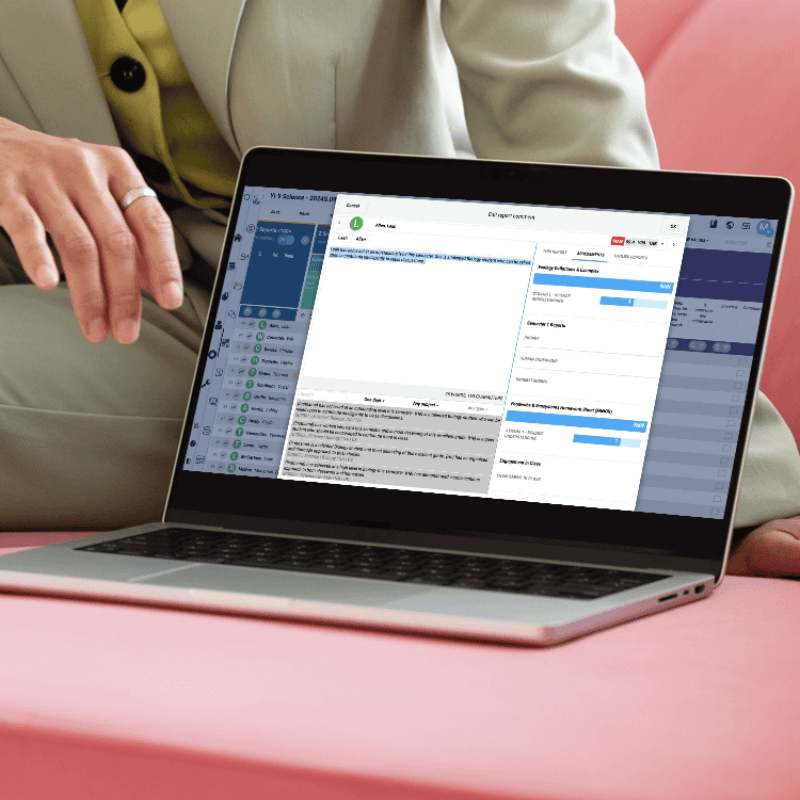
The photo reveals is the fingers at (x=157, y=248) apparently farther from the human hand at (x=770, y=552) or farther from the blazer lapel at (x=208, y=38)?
the human hand at (x=770, y=552)

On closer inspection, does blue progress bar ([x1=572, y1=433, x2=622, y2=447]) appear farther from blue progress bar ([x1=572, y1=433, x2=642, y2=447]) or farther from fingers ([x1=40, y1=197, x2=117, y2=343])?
fingers ([x1=40, y1=197, x2=117, y2=343])

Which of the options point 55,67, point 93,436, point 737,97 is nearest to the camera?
point 93,436

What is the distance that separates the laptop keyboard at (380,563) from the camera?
51cm

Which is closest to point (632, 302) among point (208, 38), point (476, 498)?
point (476, 498)

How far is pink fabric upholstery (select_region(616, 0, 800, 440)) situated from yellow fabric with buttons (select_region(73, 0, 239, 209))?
439 mm

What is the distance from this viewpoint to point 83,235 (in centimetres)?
64

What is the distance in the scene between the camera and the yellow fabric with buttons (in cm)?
85

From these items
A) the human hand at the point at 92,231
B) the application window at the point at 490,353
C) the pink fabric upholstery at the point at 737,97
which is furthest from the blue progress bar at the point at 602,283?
the pink fabric upholstery at the point at 737,97

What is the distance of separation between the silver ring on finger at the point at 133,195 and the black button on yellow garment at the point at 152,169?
20 centimetres

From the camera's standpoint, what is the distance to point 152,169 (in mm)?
871

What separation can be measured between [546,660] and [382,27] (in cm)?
60

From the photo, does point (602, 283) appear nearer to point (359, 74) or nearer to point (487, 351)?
point (487, 351)

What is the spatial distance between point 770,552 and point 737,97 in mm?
553

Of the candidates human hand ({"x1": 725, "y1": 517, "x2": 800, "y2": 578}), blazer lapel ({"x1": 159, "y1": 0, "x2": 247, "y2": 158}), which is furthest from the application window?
blazer lapel ({"x1": 159, "y1": 0, "x2": 247, "y2": 158})
